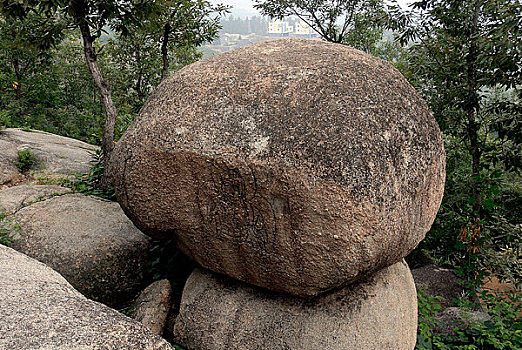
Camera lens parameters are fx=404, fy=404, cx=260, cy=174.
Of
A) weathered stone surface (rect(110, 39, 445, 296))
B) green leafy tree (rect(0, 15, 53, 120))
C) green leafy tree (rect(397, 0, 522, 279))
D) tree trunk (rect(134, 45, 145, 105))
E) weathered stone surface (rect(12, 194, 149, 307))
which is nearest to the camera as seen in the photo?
weathered stone surface (rect(110, 39, 445, 296))

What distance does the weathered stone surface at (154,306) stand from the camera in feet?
11.7

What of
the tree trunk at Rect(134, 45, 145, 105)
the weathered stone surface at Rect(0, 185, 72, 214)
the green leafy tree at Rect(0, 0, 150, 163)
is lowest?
the weathered stone surface at Rect(0, 185, 72, 214)

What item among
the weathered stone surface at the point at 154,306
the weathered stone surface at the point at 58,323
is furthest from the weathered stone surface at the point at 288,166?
the weathered stone surface at the point at 58,323

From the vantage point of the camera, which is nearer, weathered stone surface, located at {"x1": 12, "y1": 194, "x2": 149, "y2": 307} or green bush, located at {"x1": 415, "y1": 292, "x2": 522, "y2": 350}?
weathered stone surface, located at {"x1": 12, "y1": 194, "x2": 149, "y2": 307}

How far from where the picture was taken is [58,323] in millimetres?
1896

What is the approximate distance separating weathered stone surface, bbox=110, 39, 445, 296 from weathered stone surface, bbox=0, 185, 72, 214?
1.95 m

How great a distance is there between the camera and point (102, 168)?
5883mm

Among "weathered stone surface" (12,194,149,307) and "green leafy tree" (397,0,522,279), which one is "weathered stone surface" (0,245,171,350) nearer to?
"weathered stone surface" (12,194,149,307)

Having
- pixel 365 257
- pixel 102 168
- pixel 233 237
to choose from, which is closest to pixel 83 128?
pixel 102 168

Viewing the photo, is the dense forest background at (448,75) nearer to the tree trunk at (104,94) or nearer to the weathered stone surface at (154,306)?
the tree trunk at (104,94)

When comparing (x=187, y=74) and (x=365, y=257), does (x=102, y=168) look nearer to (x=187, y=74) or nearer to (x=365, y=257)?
(x=187, y=74)

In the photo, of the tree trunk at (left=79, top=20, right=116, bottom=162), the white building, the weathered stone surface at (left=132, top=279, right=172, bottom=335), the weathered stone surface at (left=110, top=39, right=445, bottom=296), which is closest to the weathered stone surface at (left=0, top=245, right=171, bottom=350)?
the weathered stone surface at (left=110, top=39, right=445, bottom=296)

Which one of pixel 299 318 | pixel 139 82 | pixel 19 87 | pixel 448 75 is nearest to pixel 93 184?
pixel 299 318

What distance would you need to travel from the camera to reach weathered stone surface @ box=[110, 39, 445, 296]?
8.99 feet
